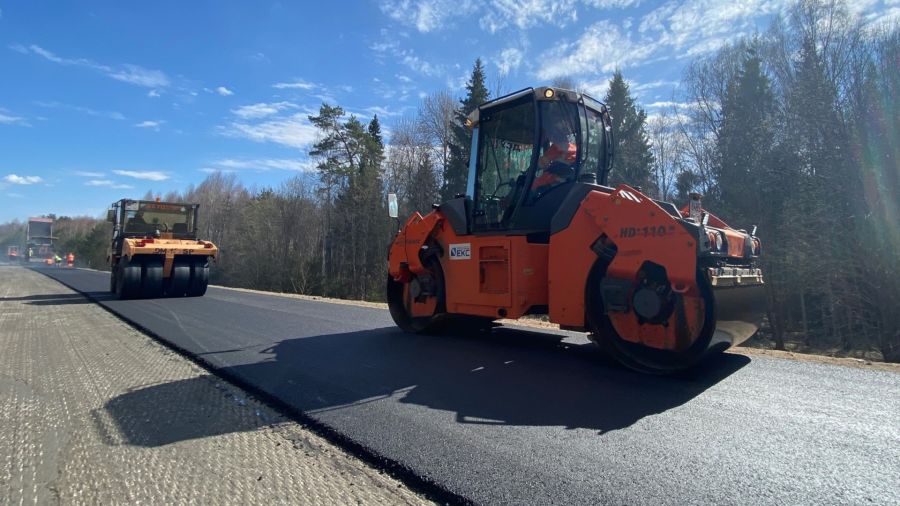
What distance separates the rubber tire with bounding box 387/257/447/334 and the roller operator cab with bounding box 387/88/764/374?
0.02m

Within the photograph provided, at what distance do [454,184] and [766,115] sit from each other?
16.0 meters

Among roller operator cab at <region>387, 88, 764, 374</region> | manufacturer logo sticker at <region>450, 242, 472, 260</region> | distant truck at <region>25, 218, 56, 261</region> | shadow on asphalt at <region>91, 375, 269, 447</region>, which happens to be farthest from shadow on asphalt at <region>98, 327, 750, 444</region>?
distant truck at <region>25, 218, 56, 261</region>

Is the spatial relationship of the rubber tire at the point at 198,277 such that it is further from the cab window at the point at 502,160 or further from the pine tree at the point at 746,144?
the pine tree at the point at 746,144

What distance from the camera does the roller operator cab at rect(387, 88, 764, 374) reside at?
4.18 metres

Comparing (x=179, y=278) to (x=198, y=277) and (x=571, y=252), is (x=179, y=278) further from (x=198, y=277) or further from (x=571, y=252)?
(x=571, y=252)

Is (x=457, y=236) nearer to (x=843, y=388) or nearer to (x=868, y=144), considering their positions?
(x=843, y=388)

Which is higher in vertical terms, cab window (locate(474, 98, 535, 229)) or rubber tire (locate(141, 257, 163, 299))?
cab window (locate(474, 98, 535, 229))

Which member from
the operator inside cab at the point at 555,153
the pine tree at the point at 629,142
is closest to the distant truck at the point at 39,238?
the pine tree at the point at 629,142

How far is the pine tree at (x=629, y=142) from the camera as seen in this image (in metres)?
27.9

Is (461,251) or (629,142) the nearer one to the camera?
(461,251)

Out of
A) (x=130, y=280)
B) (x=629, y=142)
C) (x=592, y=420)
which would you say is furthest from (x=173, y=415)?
(x=629, y=142)

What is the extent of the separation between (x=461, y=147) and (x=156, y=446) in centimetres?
2759

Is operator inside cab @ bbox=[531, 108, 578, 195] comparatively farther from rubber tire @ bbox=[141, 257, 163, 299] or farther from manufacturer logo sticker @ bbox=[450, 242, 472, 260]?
rubber tire @ bbox=[141, 257, 163, 299]

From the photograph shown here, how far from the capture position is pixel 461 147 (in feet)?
96.8
